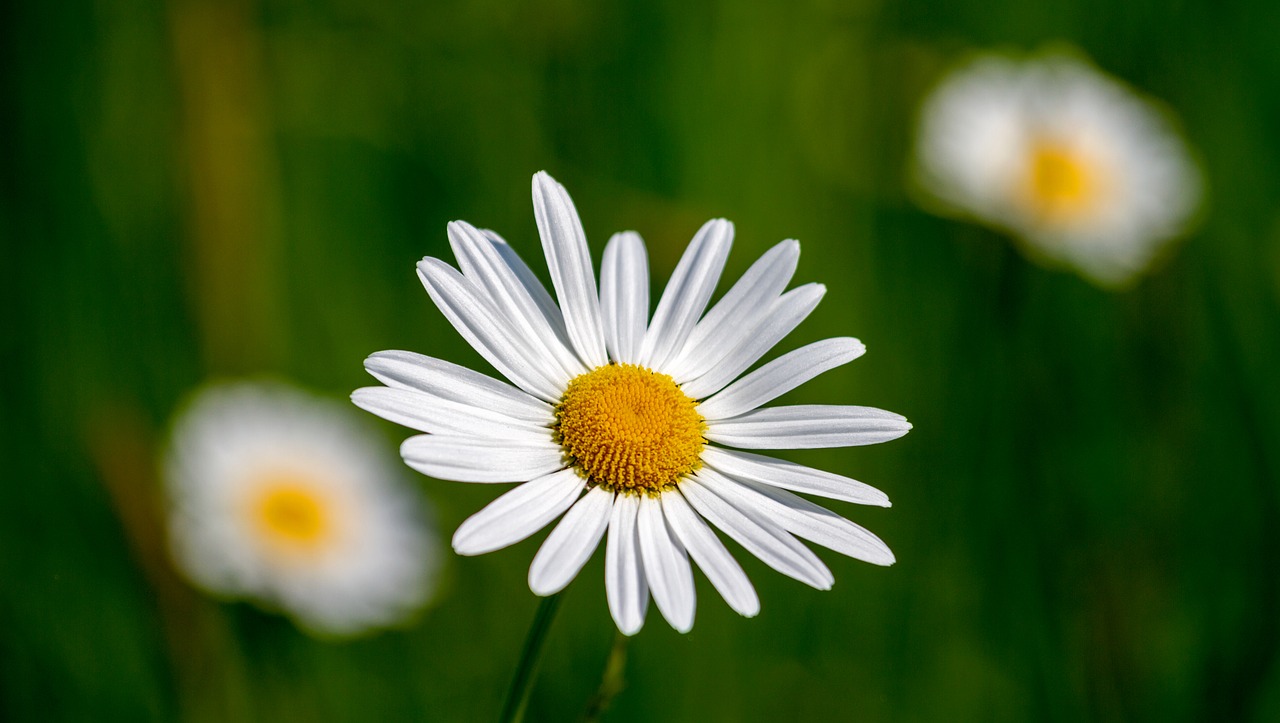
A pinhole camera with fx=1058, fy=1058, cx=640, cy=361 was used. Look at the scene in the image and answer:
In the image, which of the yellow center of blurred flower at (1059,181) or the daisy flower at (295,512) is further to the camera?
the yellow center of blurred flower at (1059,181)

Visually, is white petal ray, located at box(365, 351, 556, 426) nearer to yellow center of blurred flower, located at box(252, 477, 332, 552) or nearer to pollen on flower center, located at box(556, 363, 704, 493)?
pollen on flower center, located at box(556, 363, 704, 493)

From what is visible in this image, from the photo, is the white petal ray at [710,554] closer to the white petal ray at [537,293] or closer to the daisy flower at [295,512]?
the white petal ray at [537,293]

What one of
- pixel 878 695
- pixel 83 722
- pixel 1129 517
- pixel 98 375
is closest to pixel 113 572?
pixel 83 722

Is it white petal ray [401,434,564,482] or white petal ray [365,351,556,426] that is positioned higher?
white petal ray [365,351,556,426]

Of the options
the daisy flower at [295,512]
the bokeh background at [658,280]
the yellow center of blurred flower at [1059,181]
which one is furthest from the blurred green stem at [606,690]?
the yellow center of blurred flower at [1059,181]

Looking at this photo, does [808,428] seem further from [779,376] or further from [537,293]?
[537,293]

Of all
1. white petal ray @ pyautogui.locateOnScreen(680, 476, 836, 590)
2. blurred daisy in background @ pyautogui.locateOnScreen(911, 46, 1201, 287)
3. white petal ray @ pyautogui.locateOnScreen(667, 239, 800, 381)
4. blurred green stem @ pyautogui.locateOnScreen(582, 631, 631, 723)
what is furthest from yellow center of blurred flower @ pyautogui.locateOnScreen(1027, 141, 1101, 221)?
blurred green stem @ pyautogui.locateOnScreen(582, 631, 631, 723)
